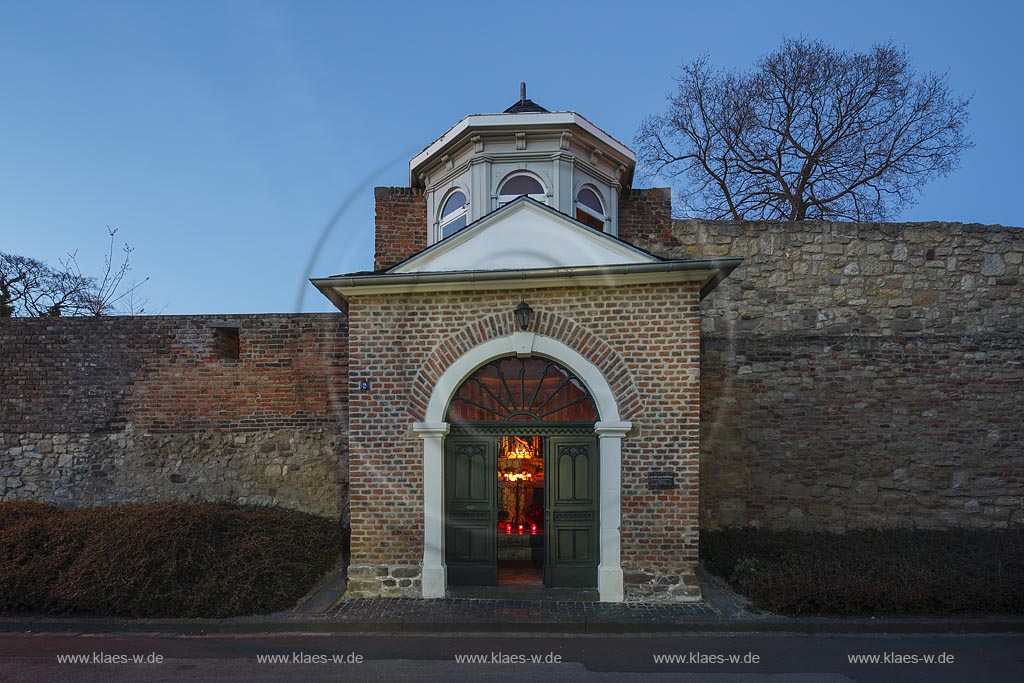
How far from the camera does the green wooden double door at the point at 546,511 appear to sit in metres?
8.41

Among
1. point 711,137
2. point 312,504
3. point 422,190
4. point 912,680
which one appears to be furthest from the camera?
point 711,137

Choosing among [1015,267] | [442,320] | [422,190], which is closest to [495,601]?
[442,320]

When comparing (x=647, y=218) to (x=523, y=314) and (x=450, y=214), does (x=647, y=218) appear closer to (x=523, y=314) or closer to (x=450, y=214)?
(x=450, y=214)

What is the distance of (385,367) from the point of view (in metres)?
8.66

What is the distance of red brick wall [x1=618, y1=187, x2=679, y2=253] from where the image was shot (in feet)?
39.7

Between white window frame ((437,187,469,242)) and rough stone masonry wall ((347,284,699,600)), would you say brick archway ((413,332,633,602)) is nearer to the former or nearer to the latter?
rough stone masonry wall ((347,284,699,600))

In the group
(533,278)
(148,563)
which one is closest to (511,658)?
(533,278)

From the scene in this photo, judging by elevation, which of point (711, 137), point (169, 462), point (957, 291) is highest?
point (711, 137)

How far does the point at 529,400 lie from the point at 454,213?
464 cm

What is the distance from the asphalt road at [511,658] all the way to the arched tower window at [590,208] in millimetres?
7029

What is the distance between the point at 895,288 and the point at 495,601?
8.58 m

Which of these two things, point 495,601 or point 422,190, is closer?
point 495,601

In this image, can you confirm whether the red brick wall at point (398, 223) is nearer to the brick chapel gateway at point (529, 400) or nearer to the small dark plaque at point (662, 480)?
the brick chapel gateway at point (529, 400)

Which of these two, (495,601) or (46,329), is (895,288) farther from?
(46,329)
